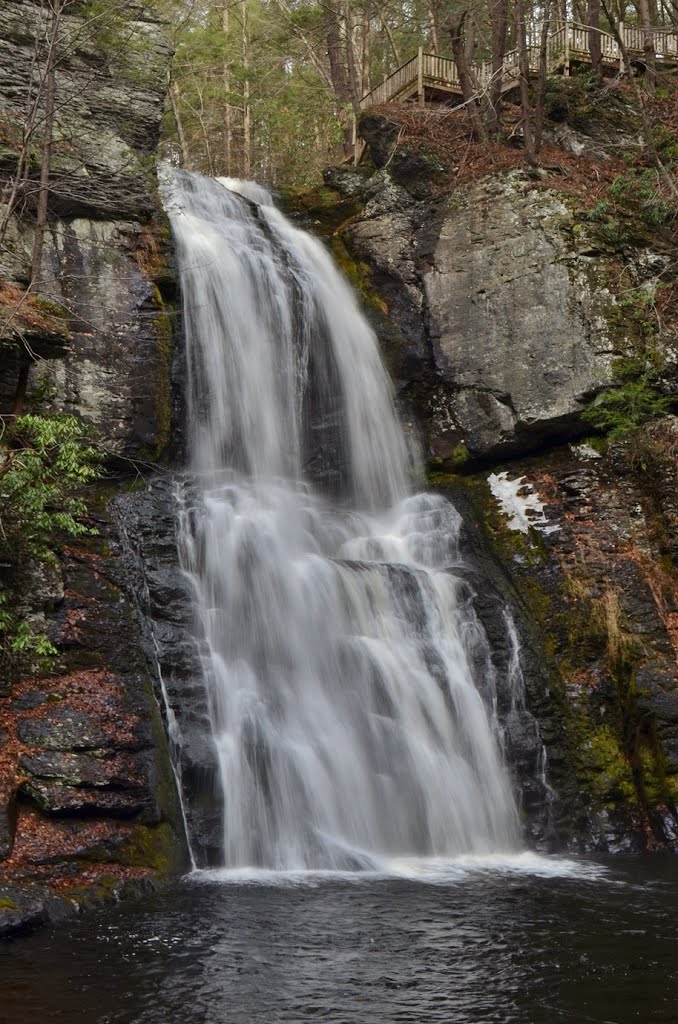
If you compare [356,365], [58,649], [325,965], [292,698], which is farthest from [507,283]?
[325,965]

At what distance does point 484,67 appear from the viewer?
20.6m

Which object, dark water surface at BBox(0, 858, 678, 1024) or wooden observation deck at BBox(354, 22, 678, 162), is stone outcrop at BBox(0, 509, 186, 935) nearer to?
dark water surface at BBox(0, 858, 678, 1024)

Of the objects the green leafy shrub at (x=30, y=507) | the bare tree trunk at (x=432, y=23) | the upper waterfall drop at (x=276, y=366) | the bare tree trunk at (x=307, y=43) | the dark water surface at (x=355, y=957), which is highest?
the bare tree trunk at (x=307, y=43)

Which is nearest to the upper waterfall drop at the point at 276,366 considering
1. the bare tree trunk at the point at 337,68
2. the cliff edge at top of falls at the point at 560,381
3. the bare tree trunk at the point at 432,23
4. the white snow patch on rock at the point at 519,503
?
the cliff edge at top of falls at the point at 560,381

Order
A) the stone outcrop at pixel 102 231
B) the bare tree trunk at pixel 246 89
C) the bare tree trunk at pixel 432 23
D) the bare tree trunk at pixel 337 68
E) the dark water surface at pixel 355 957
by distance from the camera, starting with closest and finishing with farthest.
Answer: the dark water surface at pixel 355 957
the stone outcrop at pixel 102 231
the bare tree trunk at pixel 432 23
the bare tree trunk at pixel 337 68
the bare tree trunk at pixel 246 89

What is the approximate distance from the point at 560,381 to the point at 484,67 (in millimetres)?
10881

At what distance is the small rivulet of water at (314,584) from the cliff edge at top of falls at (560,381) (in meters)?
0.67

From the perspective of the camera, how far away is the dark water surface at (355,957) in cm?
484

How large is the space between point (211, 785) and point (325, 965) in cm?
293

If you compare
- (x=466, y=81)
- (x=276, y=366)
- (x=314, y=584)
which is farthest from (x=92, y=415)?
(x=466, y=81)

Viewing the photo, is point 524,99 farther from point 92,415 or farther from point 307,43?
point 307,43

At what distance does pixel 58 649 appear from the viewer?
27.8 ft

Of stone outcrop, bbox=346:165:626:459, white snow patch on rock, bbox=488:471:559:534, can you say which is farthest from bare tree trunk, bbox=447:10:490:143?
white snow patch on rock, bbox=488:471:559:534

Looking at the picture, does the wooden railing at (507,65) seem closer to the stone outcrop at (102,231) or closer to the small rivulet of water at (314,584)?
the small rivulet of water at (314,584)
